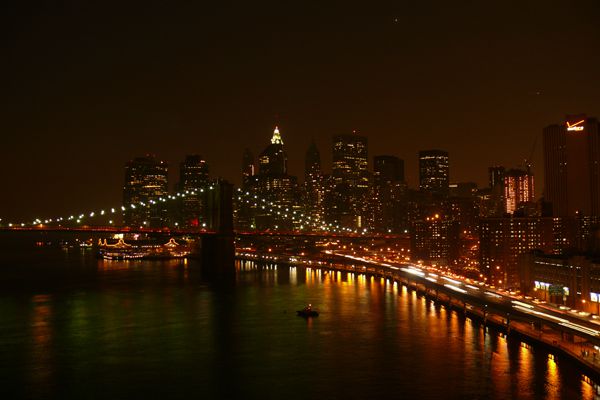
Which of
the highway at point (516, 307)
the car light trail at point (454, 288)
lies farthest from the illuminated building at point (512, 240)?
the car light trail at point (454, 288)

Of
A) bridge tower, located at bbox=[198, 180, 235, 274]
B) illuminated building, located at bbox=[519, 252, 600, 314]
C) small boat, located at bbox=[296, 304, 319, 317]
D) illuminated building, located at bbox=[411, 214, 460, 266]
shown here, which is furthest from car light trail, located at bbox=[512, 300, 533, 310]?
illuminated building, located at bbox=[411, 214, 460, 266]

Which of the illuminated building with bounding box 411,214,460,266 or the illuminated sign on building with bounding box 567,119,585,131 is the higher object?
the illuminated sign on building with bounding box 567,119,585,131

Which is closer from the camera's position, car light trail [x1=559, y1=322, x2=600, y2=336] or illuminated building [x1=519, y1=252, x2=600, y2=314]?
car light trail [x1=559, y1=322, x2=600, y2=336]

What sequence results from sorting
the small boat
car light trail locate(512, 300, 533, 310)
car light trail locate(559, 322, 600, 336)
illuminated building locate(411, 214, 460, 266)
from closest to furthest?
1. car light trail locate(559, 322, 600, 336)
2. car light trail locate(512, 300, 533, 310)
3. the small boat
4. illuminated building locate(411, 214, 460, 266)

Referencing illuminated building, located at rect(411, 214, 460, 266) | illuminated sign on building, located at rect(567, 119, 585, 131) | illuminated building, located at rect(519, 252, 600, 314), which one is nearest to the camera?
illuminated building, located at rect(519, 252, 600, 314)

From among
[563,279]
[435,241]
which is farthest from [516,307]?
[435,241]

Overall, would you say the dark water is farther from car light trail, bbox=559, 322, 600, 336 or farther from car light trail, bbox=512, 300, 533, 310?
car light trail, bbox=512, 300, 533, 310

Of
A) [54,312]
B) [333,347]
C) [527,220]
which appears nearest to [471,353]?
[333,347]
